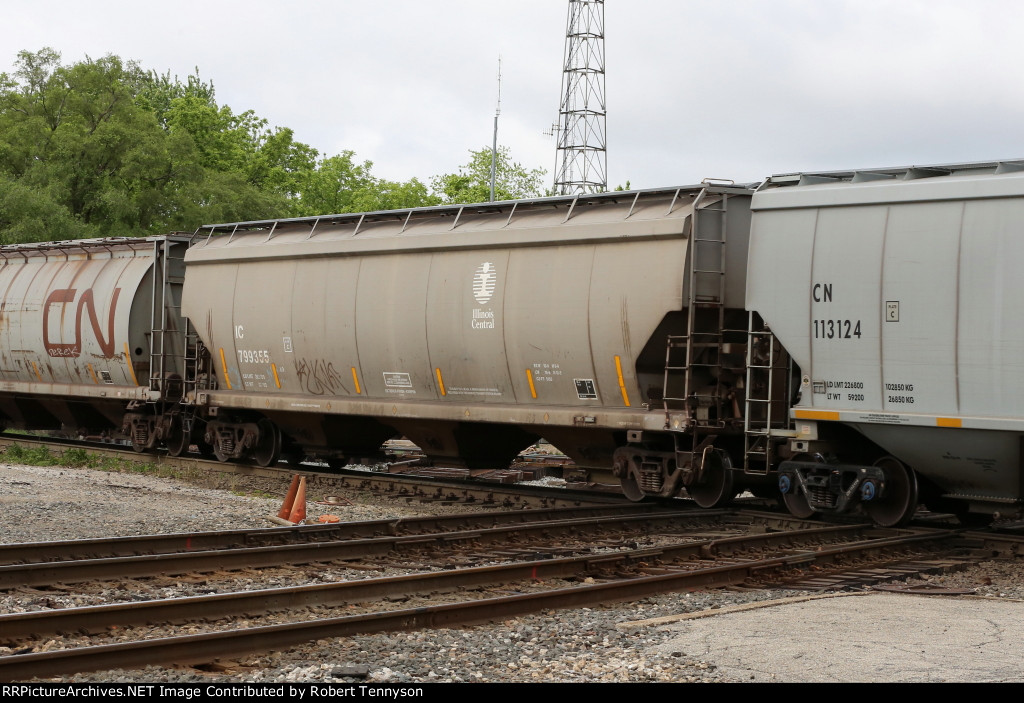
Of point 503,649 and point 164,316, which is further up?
point 164,316

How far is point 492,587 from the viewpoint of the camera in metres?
9.27

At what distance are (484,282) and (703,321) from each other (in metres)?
3.14

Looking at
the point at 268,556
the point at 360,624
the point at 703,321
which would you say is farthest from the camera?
the point at 703,321

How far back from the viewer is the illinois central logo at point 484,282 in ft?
48.3

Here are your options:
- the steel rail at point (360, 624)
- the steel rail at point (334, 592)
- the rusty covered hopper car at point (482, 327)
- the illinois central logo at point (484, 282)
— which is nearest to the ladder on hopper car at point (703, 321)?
the rusty covered hopper car at point (482, 327)

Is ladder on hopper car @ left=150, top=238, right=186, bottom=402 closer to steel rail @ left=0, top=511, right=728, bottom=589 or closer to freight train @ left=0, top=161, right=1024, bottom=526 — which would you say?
freight train @ left=0, top=161, right=1024, bottom=526

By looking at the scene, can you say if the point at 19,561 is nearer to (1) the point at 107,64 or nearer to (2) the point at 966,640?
(2) the point at 966,640

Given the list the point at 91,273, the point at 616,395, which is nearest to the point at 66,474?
the point at 91,273

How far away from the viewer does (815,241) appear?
11914 millimetres

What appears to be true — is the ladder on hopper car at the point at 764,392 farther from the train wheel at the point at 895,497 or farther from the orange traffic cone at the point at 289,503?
the orange traffic cone at the point at 289,503

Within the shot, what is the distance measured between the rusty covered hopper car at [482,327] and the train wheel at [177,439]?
99 cm

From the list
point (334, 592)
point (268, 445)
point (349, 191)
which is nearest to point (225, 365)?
point (268, 445)

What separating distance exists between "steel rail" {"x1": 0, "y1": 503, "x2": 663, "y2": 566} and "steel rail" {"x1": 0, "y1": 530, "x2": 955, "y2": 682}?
3408 millimetres

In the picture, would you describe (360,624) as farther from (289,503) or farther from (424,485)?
(424,485)
